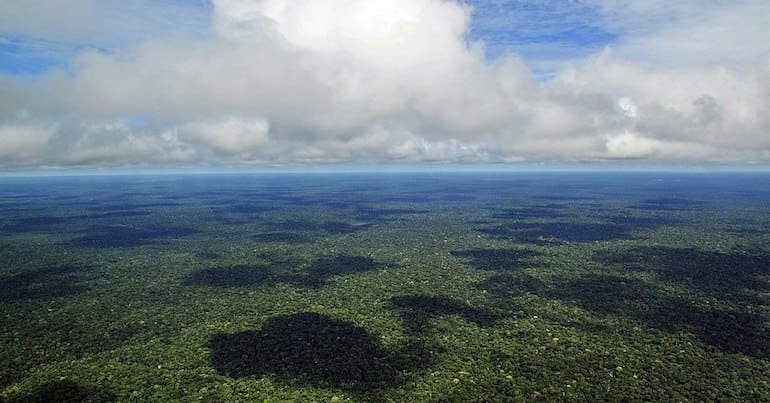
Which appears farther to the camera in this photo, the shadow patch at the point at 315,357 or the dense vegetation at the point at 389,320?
the shadow patch at the point at 315,357

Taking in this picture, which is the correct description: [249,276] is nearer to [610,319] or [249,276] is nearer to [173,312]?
[173,312]

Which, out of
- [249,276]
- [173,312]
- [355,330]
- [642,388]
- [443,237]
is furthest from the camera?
[443,237]

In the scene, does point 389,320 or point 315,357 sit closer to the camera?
point 315,357

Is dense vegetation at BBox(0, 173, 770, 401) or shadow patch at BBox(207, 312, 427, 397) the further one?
shadow patch at BBox(207, 312, 427, 397)

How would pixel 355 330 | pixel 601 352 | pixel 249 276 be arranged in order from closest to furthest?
pixel 601 352 → pixel 355 330 → pixel 249 276

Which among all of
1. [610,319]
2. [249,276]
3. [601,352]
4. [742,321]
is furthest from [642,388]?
[249,276]

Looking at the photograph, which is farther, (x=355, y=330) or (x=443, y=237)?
(x=443, y=237)

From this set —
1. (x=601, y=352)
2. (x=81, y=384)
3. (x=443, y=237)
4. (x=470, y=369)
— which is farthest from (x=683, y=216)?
(x=81, y=384)

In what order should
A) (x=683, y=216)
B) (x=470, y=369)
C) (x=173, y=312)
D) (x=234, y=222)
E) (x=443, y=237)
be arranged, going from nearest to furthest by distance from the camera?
(x=470, y=369)
(x=173, y=312)
(x=443, y=237)
(x=234, y=222)
(x=683, y=216)

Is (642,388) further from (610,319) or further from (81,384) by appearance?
(81,384)
